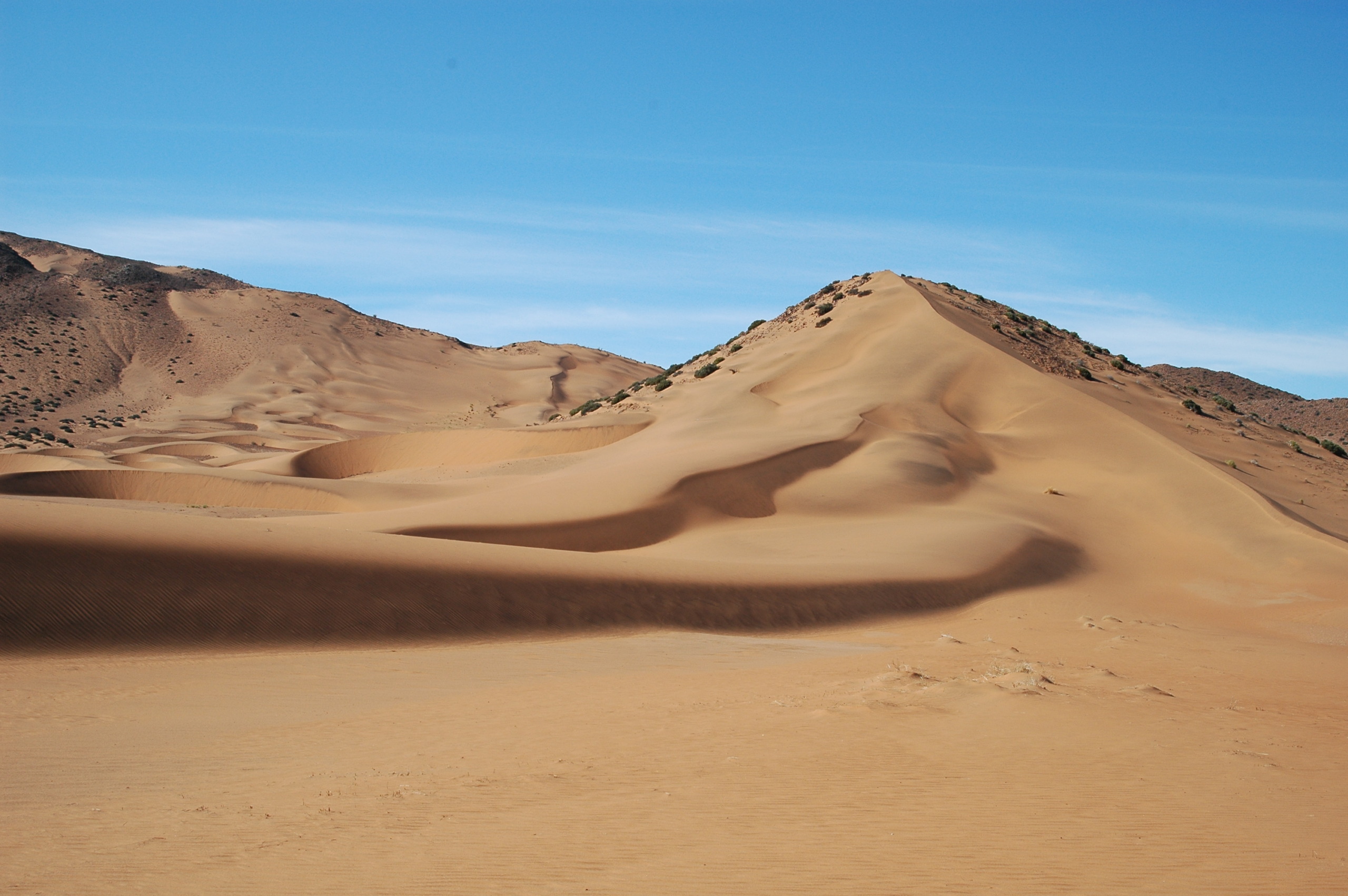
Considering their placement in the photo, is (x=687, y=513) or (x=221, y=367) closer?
(x=687, y=513)

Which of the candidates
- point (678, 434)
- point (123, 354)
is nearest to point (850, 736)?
point (678, 434)

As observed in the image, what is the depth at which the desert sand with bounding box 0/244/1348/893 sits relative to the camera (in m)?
6.62

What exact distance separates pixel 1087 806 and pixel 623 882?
12.4ft

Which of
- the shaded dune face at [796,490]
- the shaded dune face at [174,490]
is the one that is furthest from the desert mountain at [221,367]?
the shaded dune face at [796,490]

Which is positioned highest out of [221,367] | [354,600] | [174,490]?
[221,367]

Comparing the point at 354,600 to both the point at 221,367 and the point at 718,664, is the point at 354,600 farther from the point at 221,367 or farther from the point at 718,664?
the point at 221,367

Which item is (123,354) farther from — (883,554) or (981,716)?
(981,716)

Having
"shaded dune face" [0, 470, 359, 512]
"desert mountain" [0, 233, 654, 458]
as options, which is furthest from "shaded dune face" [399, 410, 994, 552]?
"desert mountain" [0, 233, 654, 458]

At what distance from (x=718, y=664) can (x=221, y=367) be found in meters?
84.5

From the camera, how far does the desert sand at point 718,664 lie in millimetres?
6621

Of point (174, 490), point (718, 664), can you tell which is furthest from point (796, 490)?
point (174, 490)

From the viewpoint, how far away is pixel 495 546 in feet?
68.8

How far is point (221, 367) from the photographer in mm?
88750

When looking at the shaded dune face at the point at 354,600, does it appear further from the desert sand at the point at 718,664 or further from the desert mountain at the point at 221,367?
the desert mountain at the point at 221,367
